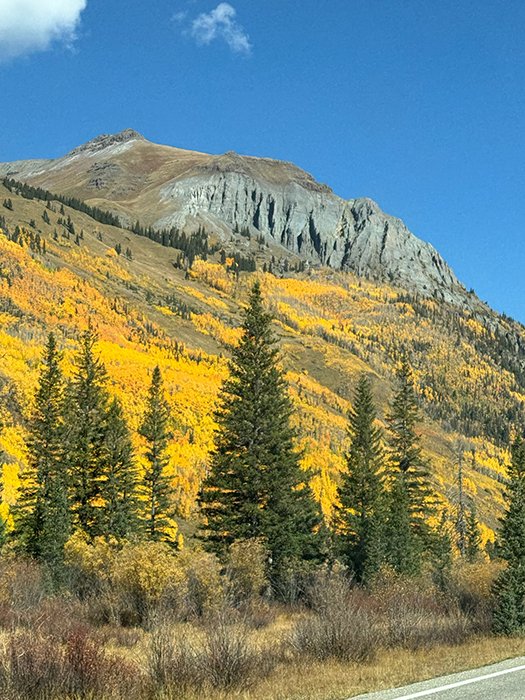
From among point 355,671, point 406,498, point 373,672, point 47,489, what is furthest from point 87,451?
point 373,672

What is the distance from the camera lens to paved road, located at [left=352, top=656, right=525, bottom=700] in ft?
30.7

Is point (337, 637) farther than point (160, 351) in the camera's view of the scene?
No

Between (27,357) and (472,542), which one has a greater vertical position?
(27,357)

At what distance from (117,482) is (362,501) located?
1731 cm

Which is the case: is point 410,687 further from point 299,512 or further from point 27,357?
point 27,357

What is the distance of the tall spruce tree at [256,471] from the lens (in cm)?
2778

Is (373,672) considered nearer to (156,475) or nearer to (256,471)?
(256,471)

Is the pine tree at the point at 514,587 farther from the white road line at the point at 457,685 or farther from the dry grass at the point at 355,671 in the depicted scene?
the white road line at the point at 457,685

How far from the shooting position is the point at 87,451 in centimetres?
3412

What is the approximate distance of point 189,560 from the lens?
2056cm

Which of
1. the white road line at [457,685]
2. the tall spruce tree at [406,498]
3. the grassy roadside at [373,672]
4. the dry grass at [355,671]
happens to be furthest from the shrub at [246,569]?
the white road line at [457,685]

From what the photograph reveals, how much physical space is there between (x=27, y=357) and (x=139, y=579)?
6215 centimetres

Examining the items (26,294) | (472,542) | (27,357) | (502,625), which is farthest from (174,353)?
(502,625)

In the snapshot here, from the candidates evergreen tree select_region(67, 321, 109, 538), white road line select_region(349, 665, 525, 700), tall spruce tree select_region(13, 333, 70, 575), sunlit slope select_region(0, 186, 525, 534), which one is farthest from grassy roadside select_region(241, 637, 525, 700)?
evergreen tree select_region(67, 321, 109, 538)
